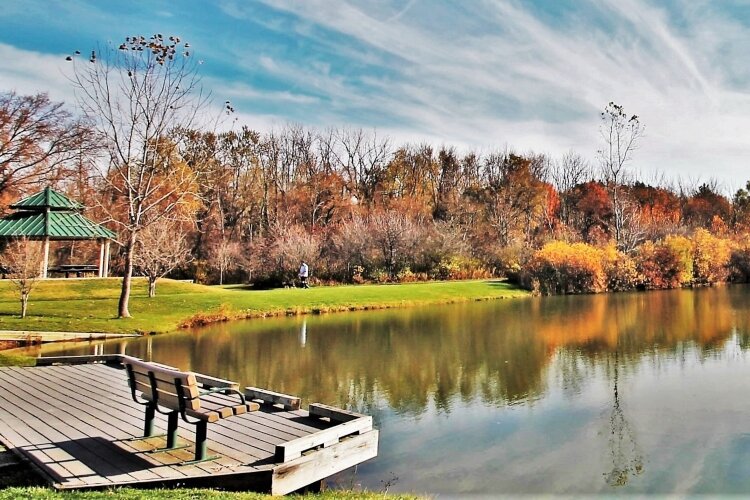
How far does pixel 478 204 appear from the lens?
57.7 m

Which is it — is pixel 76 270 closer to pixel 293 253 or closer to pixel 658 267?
pixel 293 253

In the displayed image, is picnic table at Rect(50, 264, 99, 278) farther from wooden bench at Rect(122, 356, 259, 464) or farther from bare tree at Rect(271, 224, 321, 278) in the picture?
wooden bench at Rect(122, 356, 259, 464)

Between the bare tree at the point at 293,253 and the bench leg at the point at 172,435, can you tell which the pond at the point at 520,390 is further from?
the bare tree at the point at 293,253

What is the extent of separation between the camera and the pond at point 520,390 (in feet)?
24.1

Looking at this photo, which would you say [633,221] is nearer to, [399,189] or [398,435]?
[399,189]

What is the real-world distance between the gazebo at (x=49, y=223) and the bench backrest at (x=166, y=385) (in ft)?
79.1

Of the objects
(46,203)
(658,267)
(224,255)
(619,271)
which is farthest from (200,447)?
(658,267)

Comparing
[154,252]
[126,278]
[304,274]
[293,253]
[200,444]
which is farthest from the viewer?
[293,253]

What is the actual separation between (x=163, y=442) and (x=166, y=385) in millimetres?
→ 860

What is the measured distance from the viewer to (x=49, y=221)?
29.0 meters

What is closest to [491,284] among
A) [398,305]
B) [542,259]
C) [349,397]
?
[542,259]

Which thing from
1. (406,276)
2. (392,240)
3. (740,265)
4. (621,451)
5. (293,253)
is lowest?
(621,451)

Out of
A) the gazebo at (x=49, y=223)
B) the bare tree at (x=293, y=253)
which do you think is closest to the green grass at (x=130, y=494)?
the gazebo at (x=49, y=223)

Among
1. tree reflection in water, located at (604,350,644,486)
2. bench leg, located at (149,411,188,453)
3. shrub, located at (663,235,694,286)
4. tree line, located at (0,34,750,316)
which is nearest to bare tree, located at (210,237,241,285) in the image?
tree line, located at (0,34,750,316)
